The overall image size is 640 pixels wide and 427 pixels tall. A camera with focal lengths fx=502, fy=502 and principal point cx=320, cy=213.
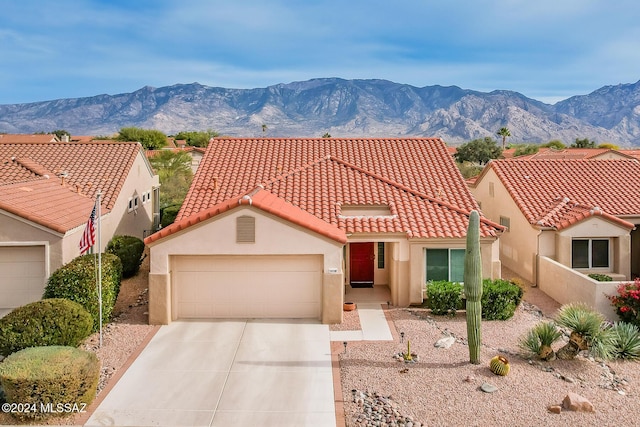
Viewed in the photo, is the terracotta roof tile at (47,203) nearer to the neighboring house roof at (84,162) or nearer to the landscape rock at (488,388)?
the neighboring house roof at (84,162)

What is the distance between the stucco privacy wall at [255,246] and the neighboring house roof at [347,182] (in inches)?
17.5

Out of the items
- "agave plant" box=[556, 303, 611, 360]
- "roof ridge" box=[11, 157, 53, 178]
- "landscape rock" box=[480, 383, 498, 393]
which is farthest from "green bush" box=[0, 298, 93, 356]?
"agave plant" box=[556, 303, 611, 360]

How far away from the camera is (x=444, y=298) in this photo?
56.7 ft

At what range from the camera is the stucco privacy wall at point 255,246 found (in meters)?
16.6

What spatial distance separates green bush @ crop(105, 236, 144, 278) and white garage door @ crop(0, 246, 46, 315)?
14.0 ft

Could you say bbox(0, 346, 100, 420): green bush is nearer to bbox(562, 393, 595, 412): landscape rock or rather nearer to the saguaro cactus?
the saguaro cactus

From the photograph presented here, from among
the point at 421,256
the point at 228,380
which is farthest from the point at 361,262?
the point at 228,380

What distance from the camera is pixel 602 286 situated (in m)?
17.3

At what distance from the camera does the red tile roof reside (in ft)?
58.4

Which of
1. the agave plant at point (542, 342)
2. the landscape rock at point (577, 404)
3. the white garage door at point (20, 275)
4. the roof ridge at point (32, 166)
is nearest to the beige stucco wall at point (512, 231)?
the agave plant at point (542, 342)

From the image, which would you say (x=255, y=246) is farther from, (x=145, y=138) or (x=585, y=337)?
(x=145, y=138)

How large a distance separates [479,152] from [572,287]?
69.2 m

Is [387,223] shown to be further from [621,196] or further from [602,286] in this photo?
[621,196]

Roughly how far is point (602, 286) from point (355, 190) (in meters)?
9.66
